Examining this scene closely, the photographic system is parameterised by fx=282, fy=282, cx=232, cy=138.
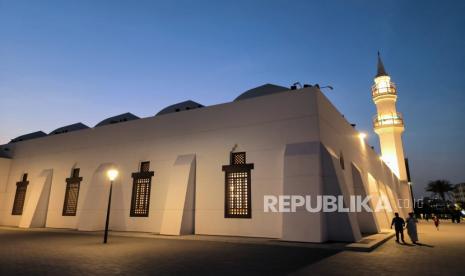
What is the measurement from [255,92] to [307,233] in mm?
8925

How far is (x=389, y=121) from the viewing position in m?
29.3

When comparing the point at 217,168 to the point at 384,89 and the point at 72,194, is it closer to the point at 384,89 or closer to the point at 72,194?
the point at 72,194

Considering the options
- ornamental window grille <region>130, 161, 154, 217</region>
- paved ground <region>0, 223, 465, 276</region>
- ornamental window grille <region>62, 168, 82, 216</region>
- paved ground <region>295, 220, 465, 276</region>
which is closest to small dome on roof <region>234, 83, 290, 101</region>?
ornamental window grille <region>130, 161, 154, 217</region>

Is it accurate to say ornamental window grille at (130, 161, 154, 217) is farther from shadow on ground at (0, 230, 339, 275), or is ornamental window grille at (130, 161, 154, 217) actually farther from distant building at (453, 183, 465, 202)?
distant building at (453, 183, 465, 202)

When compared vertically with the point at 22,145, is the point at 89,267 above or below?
below

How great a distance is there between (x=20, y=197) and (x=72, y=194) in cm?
648

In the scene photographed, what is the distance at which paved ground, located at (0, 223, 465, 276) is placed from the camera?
661cm

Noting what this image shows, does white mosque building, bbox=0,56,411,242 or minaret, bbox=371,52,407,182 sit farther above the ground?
minaret, bbox=371,52,407,182

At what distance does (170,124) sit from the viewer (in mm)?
16969

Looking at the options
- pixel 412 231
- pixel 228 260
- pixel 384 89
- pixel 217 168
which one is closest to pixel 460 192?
pixel 384 89

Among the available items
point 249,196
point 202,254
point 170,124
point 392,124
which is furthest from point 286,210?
point 392,124

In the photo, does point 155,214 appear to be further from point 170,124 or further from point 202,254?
point 202,254

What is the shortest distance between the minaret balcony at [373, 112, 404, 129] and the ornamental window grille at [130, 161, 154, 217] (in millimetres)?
24615

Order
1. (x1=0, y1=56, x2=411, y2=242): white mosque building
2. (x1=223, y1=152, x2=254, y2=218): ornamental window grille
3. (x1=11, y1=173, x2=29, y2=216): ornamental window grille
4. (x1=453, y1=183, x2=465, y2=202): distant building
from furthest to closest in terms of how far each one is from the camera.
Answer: (x1=453, y1=183, x2=465, y2=202): distant building < (x1=11, y1=173, x2=29, y2=216): ornamental window grille < (x1=223, y1=152, x2=254, y2=218): ornamental window grille < (x1=0, y1=56, x2=411, y2=242): white mosque building
